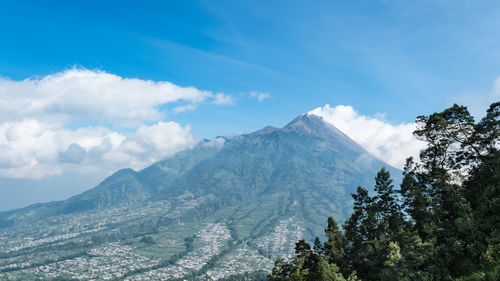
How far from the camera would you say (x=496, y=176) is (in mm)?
36188

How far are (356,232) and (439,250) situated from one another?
49.6 feet

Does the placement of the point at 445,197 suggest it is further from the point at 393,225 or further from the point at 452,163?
the point at 393,225

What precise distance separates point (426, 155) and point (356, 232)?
699 inches

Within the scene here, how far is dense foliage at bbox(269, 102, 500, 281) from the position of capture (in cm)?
3225

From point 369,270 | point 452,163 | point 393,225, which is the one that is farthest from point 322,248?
point 452,163

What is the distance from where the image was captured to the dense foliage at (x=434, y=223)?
32.2 metres

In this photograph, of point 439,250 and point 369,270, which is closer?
point 439,250

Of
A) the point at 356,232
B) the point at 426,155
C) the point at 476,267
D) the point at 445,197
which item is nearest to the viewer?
the point at 476,267

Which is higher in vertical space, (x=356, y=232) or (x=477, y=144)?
(x=477, y=144)

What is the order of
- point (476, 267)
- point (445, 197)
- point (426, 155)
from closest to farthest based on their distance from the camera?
point (476, 267), point (445, 197), point (426, 155)

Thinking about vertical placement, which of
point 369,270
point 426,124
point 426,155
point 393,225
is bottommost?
point 369,270

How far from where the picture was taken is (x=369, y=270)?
4134 centimetres

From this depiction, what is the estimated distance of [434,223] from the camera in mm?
37281

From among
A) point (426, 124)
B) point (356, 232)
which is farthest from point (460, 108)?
point (356, 232)
